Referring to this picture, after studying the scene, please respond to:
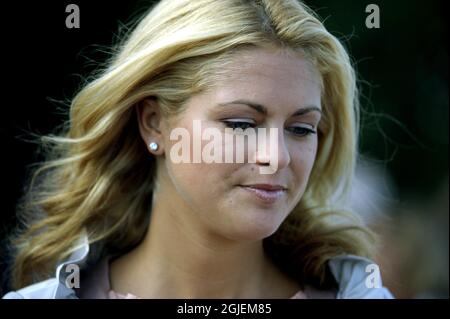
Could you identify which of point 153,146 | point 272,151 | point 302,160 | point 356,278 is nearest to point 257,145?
point 272,151

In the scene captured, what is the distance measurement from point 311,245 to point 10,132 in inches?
46.6

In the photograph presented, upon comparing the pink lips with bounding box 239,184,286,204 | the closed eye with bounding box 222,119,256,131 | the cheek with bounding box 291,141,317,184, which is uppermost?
the closed eye with bounding box 222,119,256,131

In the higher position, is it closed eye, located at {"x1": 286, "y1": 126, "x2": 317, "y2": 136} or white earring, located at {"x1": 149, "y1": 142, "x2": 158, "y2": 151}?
closed eye, located at {"x1": 286, "y1": 126, "x2": 317, "y2": 136}

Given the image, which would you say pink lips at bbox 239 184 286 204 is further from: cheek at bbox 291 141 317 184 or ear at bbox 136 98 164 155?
ear at bbox 136 98 164 155

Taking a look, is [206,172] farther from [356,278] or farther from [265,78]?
[356,278]

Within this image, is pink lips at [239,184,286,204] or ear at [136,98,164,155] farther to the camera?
ear at [136,98,164,155]

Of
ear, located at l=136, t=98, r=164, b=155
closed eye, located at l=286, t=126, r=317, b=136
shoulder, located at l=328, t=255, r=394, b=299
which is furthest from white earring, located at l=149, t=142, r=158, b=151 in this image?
shoulder, located at l=328, t=255, r=394, b=299

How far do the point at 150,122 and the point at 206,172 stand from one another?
288 mm

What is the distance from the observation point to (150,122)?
198 cm

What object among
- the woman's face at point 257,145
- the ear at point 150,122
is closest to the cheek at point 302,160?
the woman's face at point 257,145

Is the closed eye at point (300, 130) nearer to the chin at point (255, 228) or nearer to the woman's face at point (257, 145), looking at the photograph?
the woman's face at point (257, 145)

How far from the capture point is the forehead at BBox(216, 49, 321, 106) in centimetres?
177
